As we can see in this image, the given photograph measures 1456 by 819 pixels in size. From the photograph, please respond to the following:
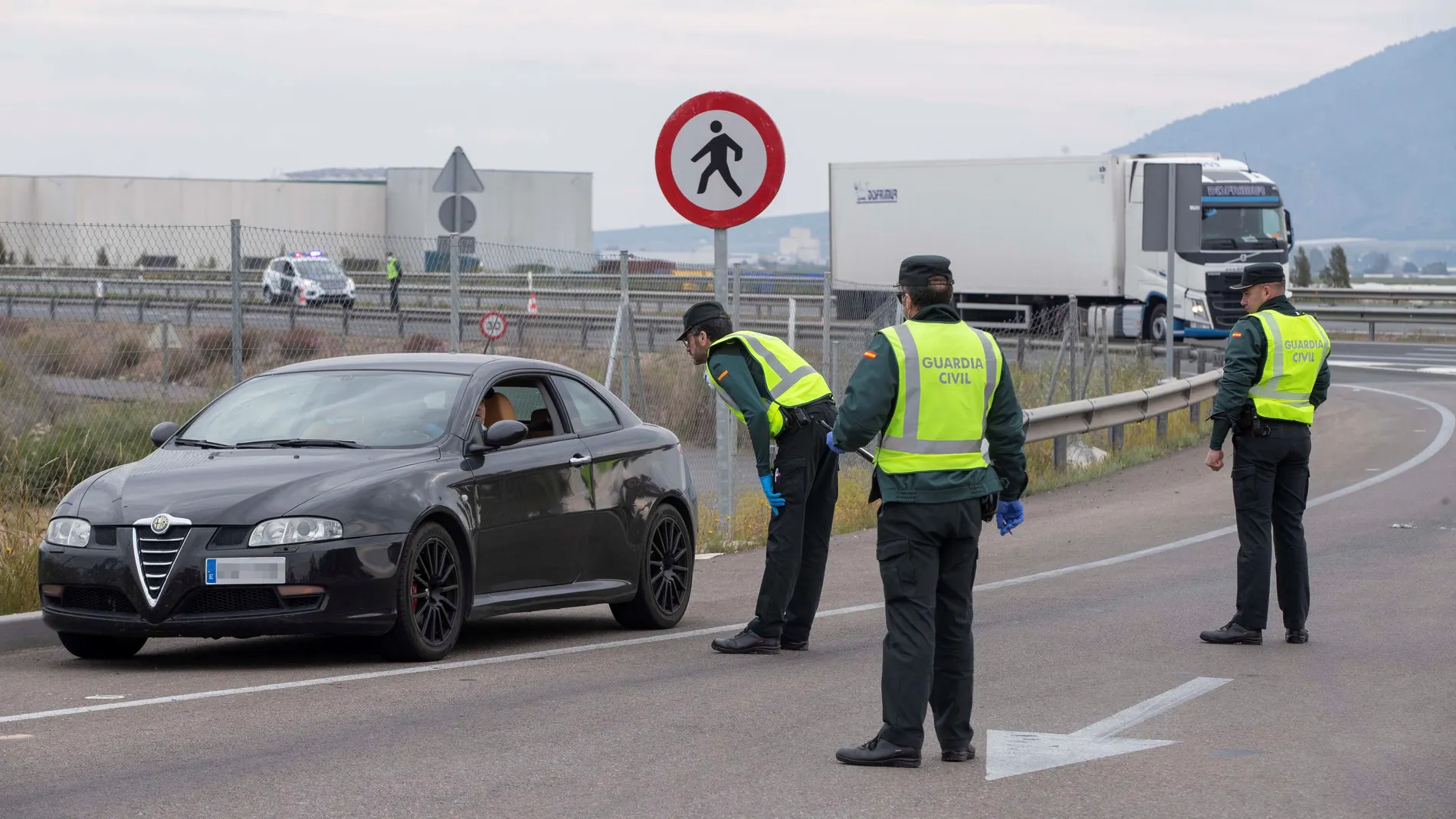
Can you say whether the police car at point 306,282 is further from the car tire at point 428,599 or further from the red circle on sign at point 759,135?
the car tire at point 428,599

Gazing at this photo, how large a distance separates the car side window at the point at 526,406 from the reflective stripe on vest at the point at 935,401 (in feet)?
11.1

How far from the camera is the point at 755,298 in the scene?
2750cm

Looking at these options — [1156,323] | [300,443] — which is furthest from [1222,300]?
[300,443]

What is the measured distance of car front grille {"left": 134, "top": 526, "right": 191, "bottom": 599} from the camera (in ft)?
25.7

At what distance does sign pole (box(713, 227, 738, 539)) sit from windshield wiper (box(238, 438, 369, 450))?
3782 mm

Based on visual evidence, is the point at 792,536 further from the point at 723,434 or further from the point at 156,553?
the point at 723,434

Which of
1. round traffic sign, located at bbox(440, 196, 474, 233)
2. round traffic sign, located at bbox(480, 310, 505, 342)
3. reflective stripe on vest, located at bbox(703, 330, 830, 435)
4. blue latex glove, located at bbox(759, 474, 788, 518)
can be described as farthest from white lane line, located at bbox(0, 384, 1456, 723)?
round traffic sign, located at bbox(480, 310, 505, 342)

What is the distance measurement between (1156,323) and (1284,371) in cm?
2721

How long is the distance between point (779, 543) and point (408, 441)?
1.80 m

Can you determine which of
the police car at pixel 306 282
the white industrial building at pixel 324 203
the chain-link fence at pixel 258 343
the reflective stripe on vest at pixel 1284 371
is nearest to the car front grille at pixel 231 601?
the chain-link fence at pixel 258 343

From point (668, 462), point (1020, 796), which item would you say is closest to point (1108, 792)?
point (1020, 796)

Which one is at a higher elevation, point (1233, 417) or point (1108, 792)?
point (1233, 417)

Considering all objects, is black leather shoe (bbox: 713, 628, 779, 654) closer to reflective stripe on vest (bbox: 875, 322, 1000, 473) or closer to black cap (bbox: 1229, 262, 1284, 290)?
reflective stripe on vest (bbox: 875, 322, 1000, 473)

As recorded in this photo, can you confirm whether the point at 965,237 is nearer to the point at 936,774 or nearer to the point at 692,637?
the point at 692,637
